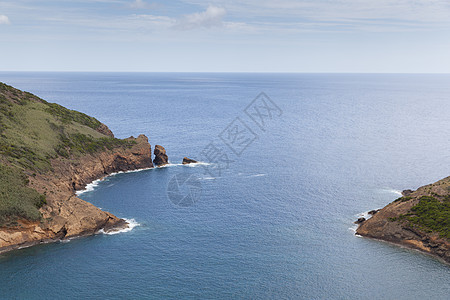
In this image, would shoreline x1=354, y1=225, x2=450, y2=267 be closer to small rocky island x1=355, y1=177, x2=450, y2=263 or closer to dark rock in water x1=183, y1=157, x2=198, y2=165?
small rocky island x1=355, y1=177, x2=450, y2=263

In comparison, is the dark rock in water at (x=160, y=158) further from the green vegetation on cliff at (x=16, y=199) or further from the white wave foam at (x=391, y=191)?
the white wave foam at (x=391, y=191)

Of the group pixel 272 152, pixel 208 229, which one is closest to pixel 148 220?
pixel 208 229

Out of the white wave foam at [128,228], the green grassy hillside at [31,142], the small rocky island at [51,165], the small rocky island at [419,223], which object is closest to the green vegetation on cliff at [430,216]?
the small rocky island at [419,223]

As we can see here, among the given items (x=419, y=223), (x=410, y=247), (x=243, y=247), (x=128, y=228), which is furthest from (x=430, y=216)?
(x=128, y=228)

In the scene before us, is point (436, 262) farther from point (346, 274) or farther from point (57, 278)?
point (57, 278)

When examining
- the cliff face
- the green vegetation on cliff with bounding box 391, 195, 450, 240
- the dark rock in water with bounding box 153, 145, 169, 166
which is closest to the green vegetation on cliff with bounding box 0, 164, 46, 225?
the cliff face

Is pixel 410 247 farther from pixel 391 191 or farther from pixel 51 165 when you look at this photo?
pixel 51 165
